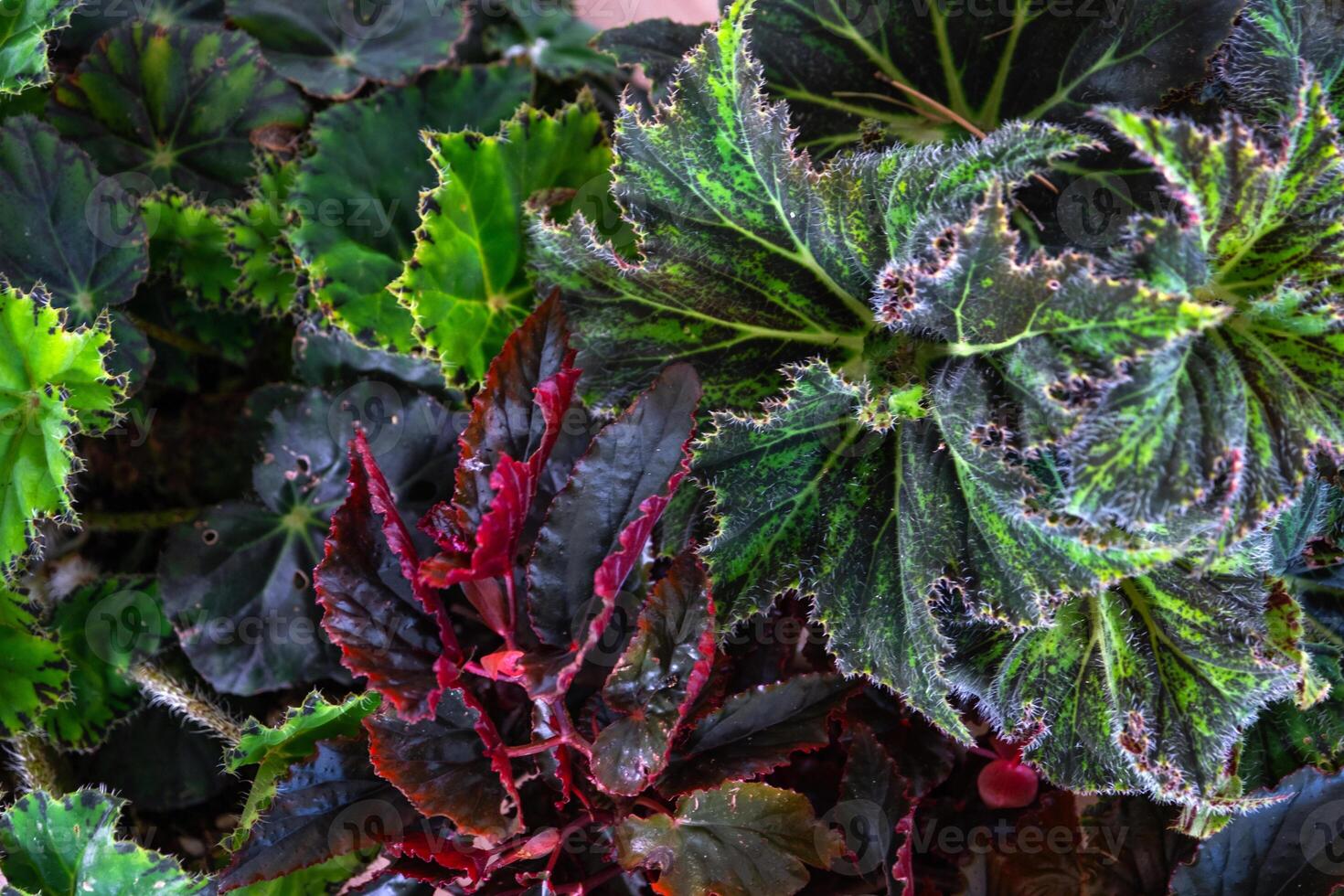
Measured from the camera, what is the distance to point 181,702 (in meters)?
1.01

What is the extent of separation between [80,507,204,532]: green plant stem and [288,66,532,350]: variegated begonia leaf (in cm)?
31

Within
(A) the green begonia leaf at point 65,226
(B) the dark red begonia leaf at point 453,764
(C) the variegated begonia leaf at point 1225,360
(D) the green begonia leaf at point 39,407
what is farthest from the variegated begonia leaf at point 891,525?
(A) the green begonia leaf at point 65,226

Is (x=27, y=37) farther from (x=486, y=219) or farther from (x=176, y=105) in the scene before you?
(x=486, y=219)

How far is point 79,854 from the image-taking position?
0.89m

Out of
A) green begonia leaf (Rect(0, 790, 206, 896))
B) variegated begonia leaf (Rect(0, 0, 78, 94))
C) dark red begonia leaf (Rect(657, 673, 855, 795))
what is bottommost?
green begonia leaf (Rect(0, 790, 206, 896))

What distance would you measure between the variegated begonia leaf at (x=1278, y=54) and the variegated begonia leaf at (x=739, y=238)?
0.17 m

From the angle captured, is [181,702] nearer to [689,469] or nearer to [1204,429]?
[689,469]

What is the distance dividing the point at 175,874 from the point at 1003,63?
0.97 m

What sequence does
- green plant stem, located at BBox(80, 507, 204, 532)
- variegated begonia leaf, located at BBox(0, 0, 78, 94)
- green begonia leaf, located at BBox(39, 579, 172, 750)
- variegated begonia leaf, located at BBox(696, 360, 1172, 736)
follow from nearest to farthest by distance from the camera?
1. variegated begonia leaf, located at BBox(696, 360, 1172, 736)
2. variegated begonia leaf, located at BBox(0, 0, 78, 94)
3. green begonia leaf, located at BBox(39, 579, 172, 750)
4. green plant stem, located at BBox(80, 507, 204, 532)

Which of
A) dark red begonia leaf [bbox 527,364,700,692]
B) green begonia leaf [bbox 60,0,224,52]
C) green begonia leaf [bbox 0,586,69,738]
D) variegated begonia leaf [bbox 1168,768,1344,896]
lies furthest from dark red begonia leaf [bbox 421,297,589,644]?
green begonia leaf [bbox 60,0,224,52]

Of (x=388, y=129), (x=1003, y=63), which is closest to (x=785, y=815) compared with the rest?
(x=1003, y=63)

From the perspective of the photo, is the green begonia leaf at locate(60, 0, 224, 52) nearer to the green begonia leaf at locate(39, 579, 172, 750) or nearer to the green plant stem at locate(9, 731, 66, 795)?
the green begonia leaf at locate(39, 579, 172, 750)

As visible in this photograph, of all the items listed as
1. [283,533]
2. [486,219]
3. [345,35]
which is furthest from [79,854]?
[345,35]

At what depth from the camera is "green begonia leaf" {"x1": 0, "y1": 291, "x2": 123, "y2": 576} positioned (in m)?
0.88
